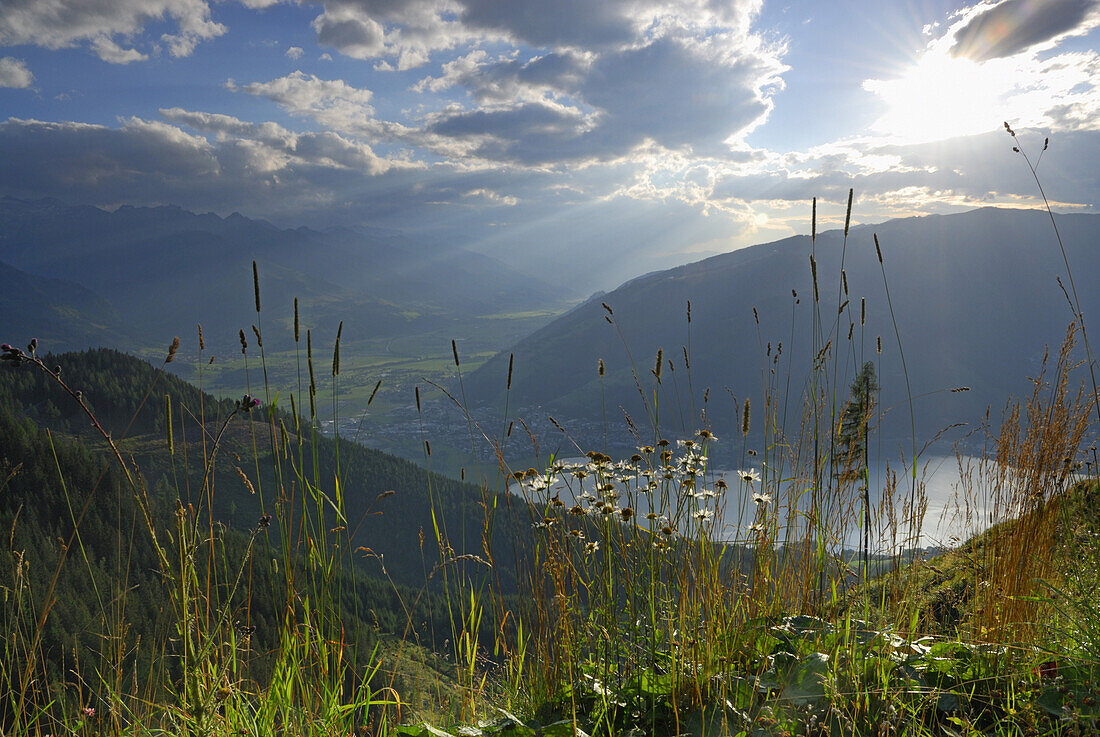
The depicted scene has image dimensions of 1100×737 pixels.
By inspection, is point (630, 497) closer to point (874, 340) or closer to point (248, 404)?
point (248, 404)

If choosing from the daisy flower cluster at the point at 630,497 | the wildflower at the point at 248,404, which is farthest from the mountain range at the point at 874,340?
the wildflower at the point at 248,404

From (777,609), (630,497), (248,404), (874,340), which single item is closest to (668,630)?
(630,497)

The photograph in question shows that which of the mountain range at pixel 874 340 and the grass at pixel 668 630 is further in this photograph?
the mountain range at pixel 874 340

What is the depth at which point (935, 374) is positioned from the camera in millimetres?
155000

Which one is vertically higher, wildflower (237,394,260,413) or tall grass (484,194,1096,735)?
wildflower (237,394,260,413)

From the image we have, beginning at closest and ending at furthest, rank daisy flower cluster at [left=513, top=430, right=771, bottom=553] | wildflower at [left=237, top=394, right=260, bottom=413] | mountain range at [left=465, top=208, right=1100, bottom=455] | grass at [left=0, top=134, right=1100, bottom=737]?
wildflower at [left=237, top=394, right=260, bottom=413]
grass at [left=0, top=134, right=1100, bottom=737]
daisy flower cluster at [left=513, top=430, right=771, bottom=553]
mountain range at [left=465, top=208, right=1100, bottom=455]

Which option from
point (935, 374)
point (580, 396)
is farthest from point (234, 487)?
point (935, 374)

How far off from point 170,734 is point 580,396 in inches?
5985

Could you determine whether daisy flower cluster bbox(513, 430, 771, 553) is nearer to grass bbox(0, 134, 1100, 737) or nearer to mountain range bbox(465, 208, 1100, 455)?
grass bbox(0, 134, 1100, 737)

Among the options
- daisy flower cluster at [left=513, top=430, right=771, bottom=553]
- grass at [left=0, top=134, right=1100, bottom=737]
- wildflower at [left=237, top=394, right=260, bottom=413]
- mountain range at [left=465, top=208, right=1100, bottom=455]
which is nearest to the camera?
wildflower at [left=237, top=394, right=260, bottom=413]

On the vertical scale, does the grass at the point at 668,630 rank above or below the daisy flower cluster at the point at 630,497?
below

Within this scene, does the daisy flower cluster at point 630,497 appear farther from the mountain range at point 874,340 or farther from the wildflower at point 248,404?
the mountain range at point 874,340

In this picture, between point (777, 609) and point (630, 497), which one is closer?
point (630, 497)

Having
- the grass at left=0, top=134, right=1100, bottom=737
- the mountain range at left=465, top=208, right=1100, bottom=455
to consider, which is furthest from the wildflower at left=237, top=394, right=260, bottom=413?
the mountain range at left=465, top=208, right=1100, bottom=455
